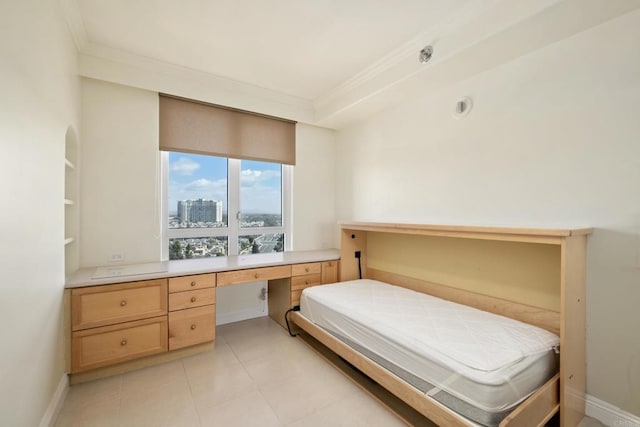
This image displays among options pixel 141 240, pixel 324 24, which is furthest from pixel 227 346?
pixel 324 24

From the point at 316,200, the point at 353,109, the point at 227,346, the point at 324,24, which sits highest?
the point at 324,24

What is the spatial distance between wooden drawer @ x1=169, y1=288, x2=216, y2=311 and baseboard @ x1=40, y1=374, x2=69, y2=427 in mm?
739

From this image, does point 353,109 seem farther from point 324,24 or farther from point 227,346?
point 227,346

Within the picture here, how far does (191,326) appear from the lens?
2.32 m

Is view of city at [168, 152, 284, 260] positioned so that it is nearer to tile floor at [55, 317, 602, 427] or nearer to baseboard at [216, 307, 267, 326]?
baseboard at [216, 307, 267, 326]

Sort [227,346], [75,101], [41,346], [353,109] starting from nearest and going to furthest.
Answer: [41,346] → [75,101] → [227,346] → [353,109]

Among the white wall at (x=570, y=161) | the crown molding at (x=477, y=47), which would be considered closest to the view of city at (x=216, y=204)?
the crown molding at (x=477, y=47)

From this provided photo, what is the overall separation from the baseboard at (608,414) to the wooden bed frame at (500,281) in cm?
9

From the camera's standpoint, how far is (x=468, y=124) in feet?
7.72

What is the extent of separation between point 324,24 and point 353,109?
111cm

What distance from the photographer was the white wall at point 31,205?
1.11 meters

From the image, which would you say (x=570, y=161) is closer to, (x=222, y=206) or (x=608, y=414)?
(x=608, y=414)

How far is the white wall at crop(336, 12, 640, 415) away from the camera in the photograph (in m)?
1.58

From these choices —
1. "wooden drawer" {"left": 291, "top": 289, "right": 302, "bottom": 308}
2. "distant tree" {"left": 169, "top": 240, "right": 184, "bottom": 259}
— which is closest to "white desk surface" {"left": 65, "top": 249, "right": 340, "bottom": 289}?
"distant tree" {"left": 169, "top": 240, "right": 184, "bottom": 259}
